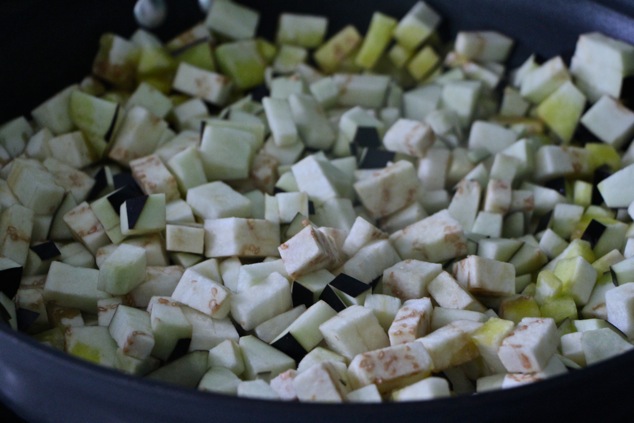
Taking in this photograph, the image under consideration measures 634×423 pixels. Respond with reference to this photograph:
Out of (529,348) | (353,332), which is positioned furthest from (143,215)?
(529,348)

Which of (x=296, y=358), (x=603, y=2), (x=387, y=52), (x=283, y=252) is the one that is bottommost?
(x=296, y=358)

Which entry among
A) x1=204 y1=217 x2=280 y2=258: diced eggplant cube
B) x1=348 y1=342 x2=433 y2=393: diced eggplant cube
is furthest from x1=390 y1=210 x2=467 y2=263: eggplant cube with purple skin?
x1=348 y1=342 x2=433 y2=393: diced eggplant cube

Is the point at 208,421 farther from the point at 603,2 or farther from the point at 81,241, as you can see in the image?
the point at 603,2

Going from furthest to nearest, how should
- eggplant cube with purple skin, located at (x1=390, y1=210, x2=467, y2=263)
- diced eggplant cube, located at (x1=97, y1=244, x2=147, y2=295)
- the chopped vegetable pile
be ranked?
eggplant cube with purple skin, located at (x1=390, y1=210, x2=467, y2=263), diced eggplant cube, located at (x1=97, y1=244, x2=147, y2=295), the chopped vegetable pile

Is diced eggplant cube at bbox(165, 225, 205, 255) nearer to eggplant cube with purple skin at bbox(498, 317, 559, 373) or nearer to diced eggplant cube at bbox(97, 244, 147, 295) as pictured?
diced eggplant cube at bbox(97, 244, 147, 295)

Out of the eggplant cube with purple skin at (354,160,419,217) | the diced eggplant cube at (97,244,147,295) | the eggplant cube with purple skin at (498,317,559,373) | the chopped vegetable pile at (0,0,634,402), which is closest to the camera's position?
the eggplant cube with purple skin at (498,317,559,373)

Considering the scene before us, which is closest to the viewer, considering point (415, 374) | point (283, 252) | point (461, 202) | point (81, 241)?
point (415, 374)

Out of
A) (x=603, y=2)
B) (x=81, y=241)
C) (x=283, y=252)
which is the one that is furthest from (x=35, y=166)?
(x=603, y=2)
